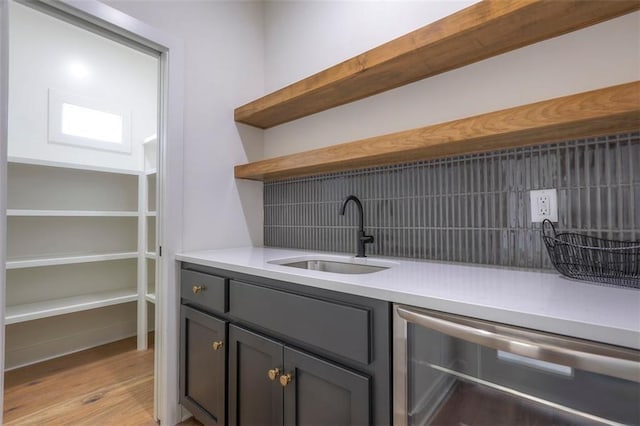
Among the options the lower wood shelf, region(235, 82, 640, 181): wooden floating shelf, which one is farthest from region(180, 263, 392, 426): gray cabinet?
the lower wood shelf

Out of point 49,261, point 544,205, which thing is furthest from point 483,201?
point 49,261

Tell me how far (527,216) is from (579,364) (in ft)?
2.20

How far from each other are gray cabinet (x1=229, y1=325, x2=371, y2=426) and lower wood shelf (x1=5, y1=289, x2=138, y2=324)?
5.20ft

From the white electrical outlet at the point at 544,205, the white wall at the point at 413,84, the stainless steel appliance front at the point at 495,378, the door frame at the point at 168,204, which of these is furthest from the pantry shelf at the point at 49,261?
the white electrical outlet at the point at 544,205

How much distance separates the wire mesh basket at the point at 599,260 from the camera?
79 cm

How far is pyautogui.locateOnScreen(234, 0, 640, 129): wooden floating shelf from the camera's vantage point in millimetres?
908

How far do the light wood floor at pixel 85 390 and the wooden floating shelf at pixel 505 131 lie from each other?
5.31ft

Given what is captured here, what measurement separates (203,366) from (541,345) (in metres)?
1.32

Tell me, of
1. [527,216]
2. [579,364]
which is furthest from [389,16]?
[579,364]

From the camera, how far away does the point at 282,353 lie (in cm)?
102

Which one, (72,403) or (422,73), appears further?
(72,403)

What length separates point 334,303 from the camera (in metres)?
0.88

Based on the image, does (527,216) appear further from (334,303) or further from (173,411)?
(173,411)

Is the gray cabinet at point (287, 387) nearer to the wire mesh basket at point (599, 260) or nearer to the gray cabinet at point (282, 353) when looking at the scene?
the gray cabinet at point (282, 353)
